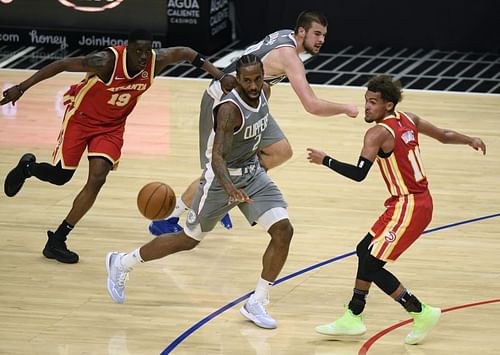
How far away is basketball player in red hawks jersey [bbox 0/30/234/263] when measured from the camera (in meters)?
8.39

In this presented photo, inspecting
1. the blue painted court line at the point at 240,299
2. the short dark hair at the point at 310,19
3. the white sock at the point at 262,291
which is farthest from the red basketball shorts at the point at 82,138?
the white sock at the point at 262,291

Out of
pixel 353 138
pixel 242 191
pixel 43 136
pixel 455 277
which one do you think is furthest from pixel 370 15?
pixel 242 191

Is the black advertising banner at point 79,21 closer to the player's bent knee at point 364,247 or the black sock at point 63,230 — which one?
the black sock at point 63,230

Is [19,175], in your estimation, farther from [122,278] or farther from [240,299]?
[240,299]

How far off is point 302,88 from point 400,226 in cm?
180

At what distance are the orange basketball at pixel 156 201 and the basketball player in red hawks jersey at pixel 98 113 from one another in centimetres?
41

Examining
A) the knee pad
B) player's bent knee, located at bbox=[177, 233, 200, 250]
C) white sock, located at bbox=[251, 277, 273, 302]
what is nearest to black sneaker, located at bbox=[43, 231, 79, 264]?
player's bent knee, located at bbox=[177, 233, 200, 250]

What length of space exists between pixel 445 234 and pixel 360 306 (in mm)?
2510

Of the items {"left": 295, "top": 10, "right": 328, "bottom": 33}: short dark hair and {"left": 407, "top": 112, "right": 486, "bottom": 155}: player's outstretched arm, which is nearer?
{"left": 407, "top": 112, "right": 486, "bottom": 155}: player's outstretched arm

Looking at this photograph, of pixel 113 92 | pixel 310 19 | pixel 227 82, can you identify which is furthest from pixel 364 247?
Result: pixel 113 92

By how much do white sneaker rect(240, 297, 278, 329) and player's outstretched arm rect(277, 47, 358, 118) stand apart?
1564 millimetres

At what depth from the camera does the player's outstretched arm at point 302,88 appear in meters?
8.22

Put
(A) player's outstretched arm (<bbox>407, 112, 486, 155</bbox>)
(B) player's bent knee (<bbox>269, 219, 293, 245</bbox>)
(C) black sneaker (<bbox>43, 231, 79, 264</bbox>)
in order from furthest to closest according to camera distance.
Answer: (C) black sneaker (<bbox>43, 231, 79, 264</bbox>) → (B) player's bent knee (<bbox>269, 219, 293, 245</bbox>) → (A) player's outstretched arm (<bbox>407, 112, 486, 155</bbox>)

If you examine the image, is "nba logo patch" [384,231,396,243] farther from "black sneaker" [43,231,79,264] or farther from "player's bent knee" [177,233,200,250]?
"black sneaker" [43,231,79,264]
